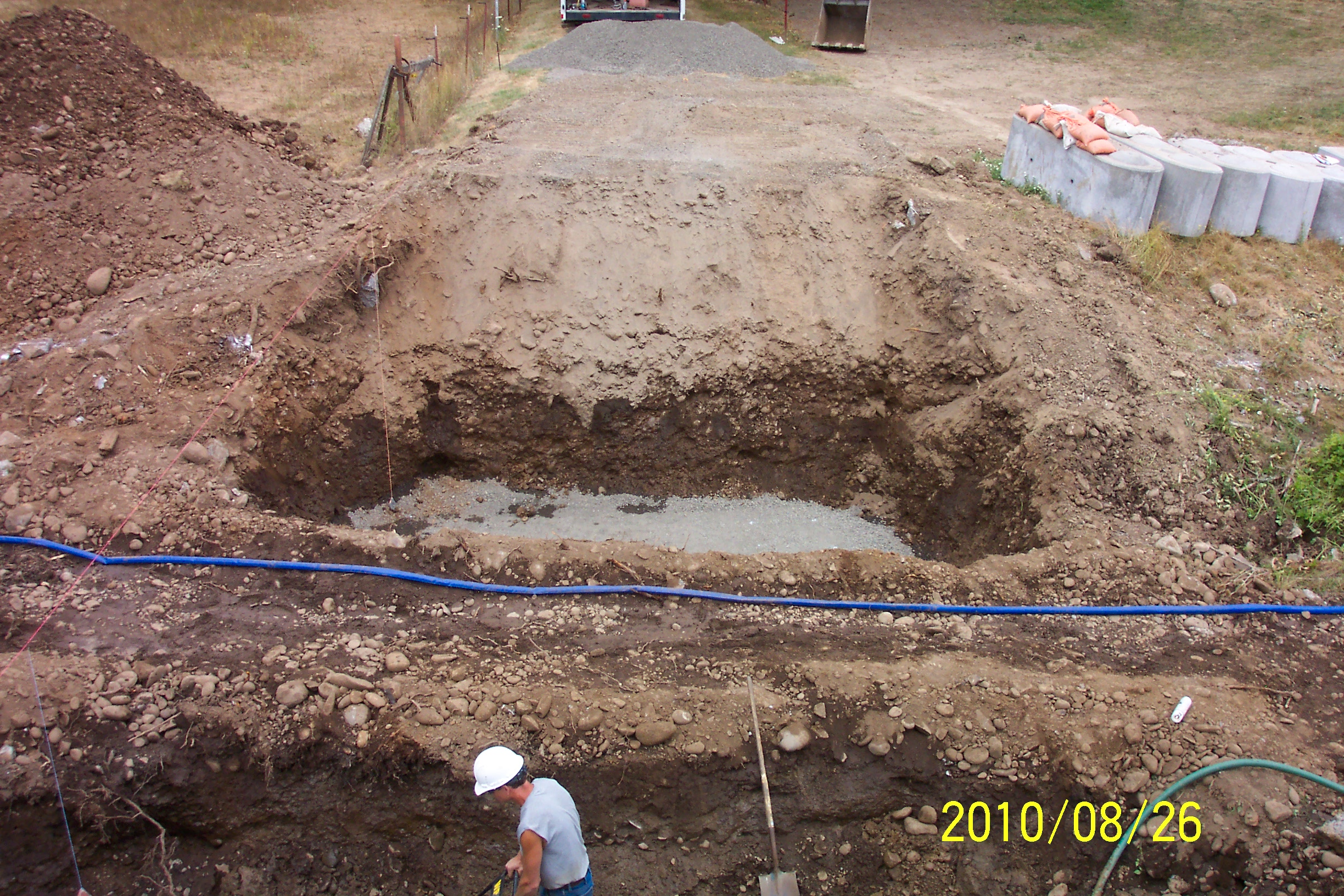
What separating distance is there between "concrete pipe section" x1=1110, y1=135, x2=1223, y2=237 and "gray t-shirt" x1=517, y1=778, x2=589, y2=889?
7.15 meters

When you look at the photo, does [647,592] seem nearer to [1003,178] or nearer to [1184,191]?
[1003,178]

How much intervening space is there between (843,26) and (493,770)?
13349mm

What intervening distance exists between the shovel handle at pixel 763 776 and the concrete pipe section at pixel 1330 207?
705 cm

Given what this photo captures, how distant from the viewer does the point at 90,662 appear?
163 inches

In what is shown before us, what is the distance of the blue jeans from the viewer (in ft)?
11.0

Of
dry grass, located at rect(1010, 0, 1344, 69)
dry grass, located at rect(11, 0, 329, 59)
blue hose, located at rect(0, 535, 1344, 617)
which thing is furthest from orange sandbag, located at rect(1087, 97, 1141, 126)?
dry grass, located at rect(11, 0, 329, 59)

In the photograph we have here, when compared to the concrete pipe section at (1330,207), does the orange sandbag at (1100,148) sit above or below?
above

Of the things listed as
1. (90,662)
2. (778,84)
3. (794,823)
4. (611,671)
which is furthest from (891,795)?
(778,84)

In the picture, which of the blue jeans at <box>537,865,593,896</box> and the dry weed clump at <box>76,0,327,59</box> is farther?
the dry weed clump at <box>76,0,327,59</box>

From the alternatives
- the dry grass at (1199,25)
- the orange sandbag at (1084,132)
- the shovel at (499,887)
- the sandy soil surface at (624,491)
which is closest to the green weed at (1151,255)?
the sandy soil surface at (624,491)

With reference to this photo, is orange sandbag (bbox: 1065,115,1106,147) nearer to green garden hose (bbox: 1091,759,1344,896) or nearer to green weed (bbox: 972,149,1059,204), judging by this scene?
green weed (bbox: 972,149,1059,204)

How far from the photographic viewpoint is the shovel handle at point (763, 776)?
3.80 meters

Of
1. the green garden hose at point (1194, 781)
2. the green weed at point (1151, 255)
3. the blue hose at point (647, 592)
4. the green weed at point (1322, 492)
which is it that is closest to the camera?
the green garden hose at point (1194, 781)
